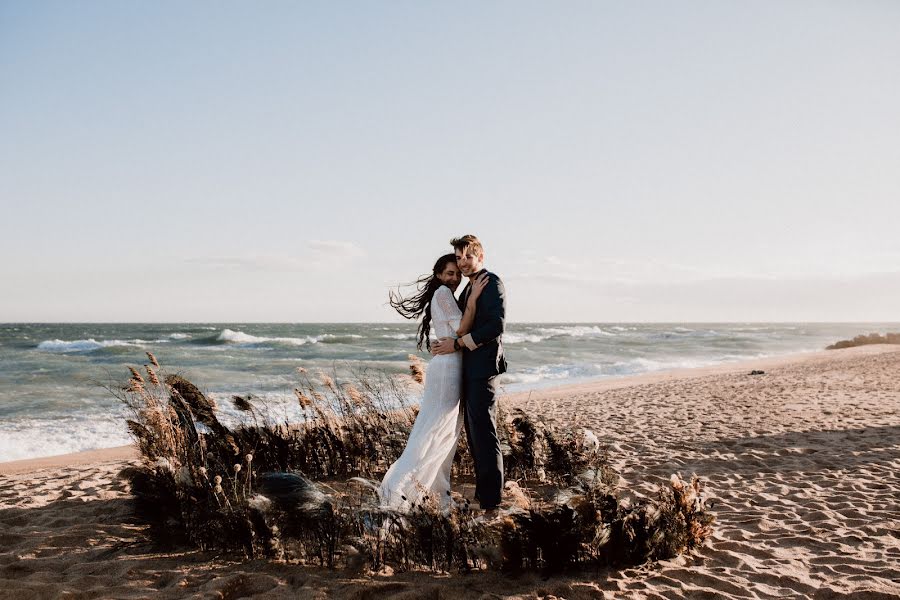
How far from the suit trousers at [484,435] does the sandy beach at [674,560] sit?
1255 millimetres

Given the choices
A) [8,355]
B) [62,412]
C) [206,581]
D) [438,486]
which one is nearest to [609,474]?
[438,486]

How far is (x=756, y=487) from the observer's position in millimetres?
5852

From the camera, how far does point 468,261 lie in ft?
15.9

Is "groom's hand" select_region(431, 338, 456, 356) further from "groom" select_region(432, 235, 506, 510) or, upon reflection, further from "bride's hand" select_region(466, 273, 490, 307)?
"bride's hand" select_region(466, 273, 490, 307)

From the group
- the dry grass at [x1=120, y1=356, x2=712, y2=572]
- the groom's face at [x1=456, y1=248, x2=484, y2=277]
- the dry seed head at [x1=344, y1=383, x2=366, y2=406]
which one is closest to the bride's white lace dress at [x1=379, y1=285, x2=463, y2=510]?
the groom's face at [x1=456, y1=248, x2=484, y2=277]

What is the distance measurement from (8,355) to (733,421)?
34851 mm

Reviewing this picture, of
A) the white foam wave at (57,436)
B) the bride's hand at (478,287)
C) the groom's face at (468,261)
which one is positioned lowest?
the white foam wave at (57,436)

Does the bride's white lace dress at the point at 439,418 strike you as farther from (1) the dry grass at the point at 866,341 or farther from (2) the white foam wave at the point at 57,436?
(1) the dry grass at the point at 866,341

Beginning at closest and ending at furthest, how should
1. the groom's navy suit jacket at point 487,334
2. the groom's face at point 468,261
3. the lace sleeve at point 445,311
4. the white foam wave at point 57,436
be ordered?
1. the groom's navy suit jacket at point 487,334
2. the groom's face at point 468,261
3. the lace sleeve at point 445,311
4. the white foam wave at point 57,436

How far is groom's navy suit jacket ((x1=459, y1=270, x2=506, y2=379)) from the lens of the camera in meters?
4.73

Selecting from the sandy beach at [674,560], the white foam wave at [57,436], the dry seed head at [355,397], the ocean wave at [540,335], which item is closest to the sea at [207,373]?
the white foam wave at [57,436]

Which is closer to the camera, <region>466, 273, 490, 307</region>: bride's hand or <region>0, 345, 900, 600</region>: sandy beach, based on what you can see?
<region>0, 345, 900, 600</region>: sandy beach

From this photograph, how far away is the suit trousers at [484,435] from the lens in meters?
4.88

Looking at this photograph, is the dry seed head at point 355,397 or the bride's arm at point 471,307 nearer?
the bride's arm at point 471,307
